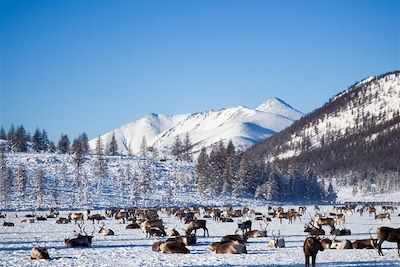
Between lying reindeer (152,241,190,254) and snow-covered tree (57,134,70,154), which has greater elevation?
snow-covered tree (57,134,70,154)

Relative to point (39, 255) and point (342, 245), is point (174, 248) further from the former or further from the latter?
point (342, 245)

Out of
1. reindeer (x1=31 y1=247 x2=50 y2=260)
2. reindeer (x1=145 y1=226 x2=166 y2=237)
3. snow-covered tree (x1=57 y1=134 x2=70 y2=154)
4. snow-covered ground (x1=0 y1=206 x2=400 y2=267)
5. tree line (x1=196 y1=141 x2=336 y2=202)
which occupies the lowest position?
snow-covered ground (x1=0 y1=206 x2=400 y2=267)

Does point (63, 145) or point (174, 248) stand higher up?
point (63, 145)

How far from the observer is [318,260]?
22031 millimetres

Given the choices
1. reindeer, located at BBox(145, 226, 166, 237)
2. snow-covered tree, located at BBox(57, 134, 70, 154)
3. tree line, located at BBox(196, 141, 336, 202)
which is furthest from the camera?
snow-covered tree, located at BBox(57, 134, 70, 154)

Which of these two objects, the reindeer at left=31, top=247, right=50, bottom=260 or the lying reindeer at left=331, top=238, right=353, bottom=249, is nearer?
the reindeer at left=31, top=247, right=50, bottom=260

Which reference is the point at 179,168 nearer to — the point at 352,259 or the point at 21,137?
the point at 21,137

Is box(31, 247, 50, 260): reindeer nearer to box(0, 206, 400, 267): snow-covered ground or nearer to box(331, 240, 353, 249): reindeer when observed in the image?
box(0, 206, 400, 267): snow-covered ground

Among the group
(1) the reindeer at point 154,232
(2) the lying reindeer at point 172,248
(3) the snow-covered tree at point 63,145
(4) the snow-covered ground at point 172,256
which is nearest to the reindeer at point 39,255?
(4) the snow-covered ground at point 172,256

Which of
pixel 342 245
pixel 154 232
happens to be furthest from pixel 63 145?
pixel 342 245

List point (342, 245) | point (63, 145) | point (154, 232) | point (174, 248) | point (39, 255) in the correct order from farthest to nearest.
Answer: point (63, 145), point (154, 232), point (342, 245), point (174, 248), point (39, 255)

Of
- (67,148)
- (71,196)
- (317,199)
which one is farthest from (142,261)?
(67,148)

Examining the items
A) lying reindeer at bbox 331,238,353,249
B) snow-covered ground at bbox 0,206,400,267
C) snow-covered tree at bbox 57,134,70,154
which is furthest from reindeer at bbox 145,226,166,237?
snow-covered tree at bbox 57,134,70,154

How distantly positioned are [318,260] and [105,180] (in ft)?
323
